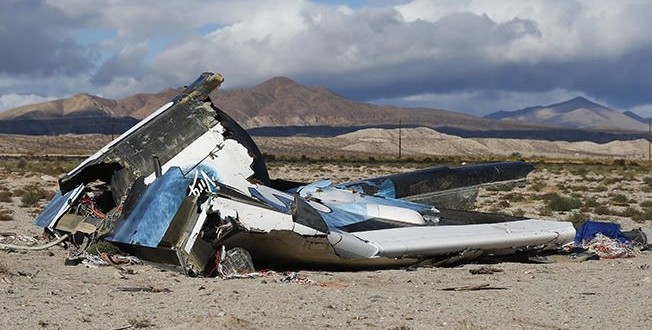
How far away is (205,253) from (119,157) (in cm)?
270

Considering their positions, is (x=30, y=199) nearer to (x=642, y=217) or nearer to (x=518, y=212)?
(x=518, y=212)

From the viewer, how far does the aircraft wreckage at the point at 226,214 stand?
39.3ft

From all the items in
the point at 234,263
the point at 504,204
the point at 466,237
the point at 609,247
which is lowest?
the point at 504,204

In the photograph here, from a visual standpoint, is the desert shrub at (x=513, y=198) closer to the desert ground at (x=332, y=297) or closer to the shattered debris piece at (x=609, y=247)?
the shattered debris piece at (x=609, y=247)

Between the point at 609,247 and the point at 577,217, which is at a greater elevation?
the point at 609,247

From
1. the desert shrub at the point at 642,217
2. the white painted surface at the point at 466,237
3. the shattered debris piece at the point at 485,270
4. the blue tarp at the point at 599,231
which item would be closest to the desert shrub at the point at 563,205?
the desert shrub at the point at 642,217

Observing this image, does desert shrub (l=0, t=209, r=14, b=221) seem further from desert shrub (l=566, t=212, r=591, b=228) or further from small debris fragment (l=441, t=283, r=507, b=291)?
small debris fragment (l=441, t=283, r=507, b=291)

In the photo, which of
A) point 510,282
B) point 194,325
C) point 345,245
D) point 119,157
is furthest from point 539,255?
point 194,325

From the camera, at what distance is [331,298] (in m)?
10.1

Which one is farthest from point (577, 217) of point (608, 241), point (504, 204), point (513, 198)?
point (608, 241)

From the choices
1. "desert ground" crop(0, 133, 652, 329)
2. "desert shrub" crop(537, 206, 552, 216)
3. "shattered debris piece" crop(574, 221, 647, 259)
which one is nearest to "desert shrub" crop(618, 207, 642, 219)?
"desert shrub" crop(537, 206, 552, 216)

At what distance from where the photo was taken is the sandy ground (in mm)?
8773

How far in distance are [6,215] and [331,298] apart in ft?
47.0

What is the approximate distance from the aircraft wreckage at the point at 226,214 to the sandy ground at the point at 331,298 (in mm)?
344
